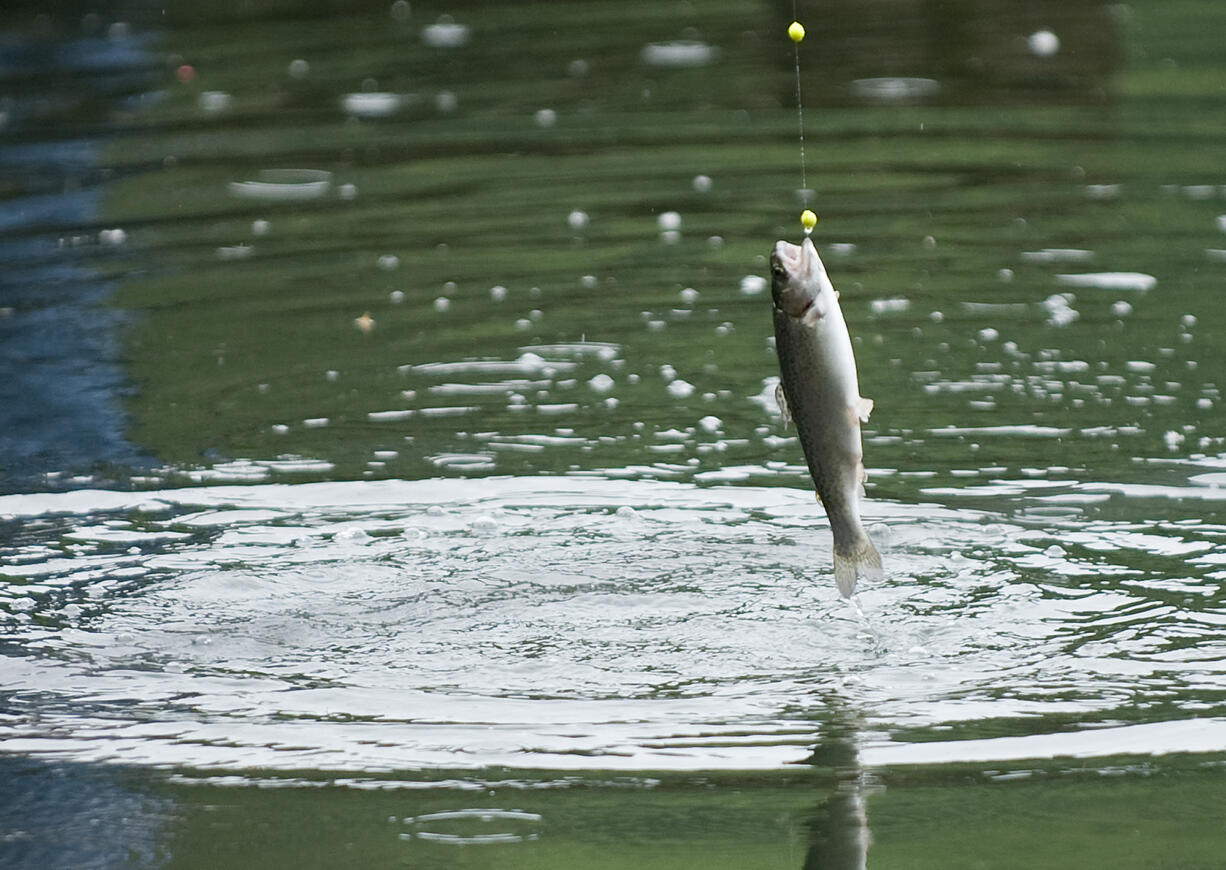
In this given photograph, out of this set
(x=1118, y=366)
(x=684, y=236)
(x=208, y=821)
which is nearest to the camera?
(x=208, y=821)

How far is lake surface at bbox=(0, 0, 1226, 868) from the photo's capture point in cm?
475

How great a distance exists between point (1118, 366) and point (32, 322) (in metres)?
5.13

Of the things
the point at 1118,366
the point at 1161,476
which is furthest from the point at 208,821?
the point at 1118,366

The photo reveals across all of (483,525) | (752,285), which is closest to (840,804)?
(483,525)

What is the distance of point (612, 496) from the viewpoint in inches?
269

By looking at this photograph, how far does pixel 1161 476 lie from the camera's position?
Result: 675 centimetres

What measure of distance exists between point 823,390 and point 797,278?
0.95ft

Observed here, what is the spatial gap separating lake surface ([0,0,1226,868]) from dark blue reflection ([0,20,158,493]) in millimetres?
42

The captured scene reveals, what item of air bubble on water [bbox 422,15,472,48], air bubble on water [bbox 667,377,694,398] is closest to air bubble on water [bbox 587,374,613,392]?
air bubble on water [bbox 667,377,694,398]

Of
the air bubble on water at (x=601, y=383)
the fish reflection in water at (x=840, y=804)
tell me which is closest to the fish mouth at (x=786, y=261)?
the fish reflection in water at (x=840, y=804)

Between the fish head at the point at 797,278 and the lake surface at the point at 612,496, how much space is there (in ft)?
3.60

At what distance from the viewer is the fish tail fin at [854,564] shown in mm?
4918

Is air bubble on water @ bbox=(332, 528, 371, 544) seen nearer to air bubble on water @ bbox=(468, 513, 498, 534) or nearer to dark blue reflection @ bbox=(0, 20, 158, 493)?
air bubble on water @ bbox=(468, 513, 498, 534)

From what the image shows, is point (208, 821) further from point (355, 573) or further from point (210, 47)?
point (210, 47)
